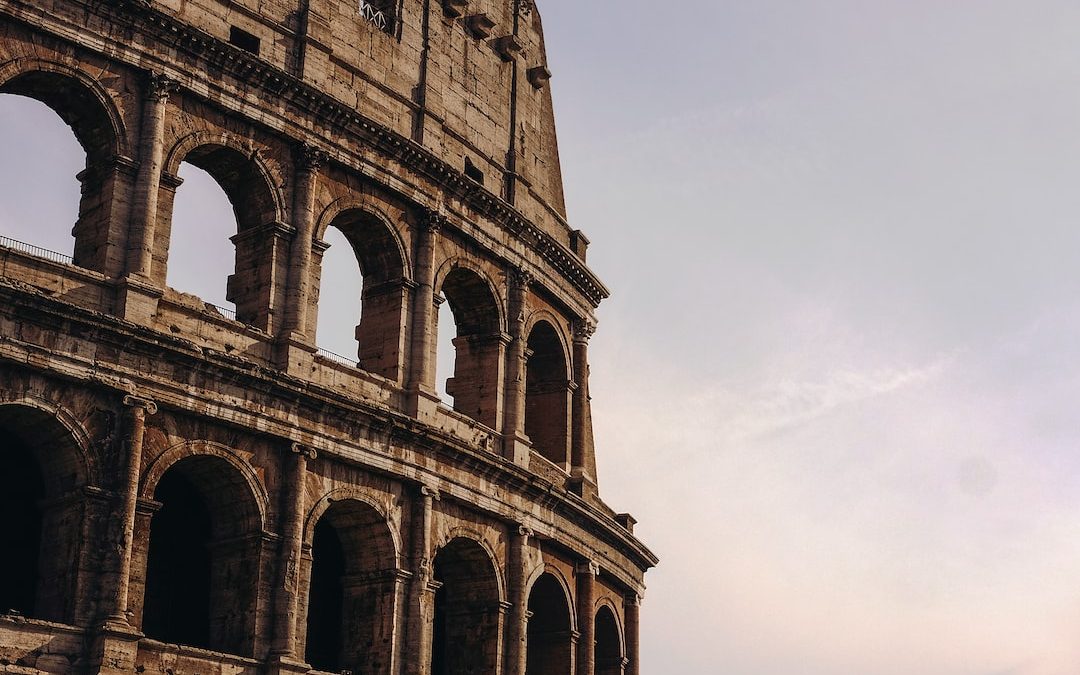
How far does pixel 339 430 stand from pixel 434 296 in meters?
4.23

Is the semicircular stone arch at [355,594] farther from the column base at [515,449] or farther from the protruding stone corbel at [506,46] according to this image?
the protruding stone corbel at [506,46]

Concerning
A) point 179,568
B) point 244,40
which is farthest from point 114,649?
point 244,40

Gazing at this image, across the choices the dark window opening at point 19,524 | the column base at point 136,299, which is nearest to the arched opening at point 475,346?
the column base at point 136,299

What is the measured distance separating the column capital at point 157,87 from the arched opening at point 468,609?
9683 millimetres

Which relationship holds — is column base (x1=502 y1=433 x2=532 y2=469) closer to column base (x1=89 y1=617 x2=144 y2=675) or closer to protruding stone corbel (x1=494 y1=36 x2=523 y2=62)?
Result: protruding stone corbel (x1=494 y1=36 x2=523 y2=62)

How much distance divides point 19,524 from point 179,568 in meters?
2.89

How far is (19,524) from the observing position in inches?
1022

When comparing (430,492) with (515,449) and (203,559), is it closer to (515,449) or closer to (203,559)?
(515,449)

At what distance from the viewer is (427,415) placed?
101 ft

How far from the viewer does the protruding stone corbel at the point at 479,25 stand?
116ft

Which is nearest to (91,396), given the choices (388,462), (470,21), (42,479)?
(42,479)

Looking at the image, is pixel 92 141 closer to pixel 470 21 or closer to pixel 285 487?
pixel 285 487

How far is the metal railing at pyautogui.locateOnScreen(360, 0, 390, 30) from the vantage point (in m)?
33.0

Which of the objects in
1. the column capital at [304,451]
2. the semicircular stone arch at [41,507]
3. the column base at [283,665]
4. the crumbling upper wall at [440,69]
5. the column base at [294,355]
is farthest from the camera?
the crumbling upper wall at [440,69]
